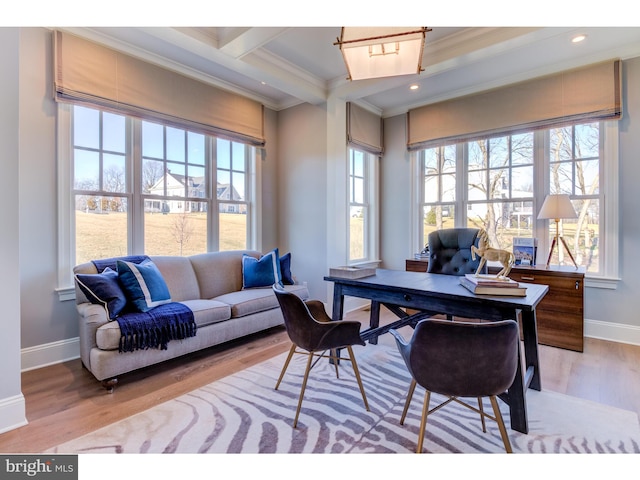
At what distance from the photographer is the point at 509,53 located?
10.3 feet

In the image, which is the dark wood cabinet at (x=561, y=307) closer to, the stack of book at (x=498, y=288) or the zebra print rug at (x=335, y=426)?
the zebra print rug at (x=335, y=426)

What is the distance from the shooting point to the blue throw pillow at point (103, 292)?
239 centimetres

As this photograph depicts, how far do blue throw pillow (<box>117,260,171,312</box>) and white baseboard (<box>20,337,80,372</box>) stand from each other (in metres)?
0.84

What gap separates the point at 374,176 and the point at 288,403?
3592 millimetres

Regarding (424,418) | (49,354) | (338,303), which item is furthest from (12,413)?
(424,418)

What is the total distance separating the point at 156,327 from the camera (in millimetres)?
2445

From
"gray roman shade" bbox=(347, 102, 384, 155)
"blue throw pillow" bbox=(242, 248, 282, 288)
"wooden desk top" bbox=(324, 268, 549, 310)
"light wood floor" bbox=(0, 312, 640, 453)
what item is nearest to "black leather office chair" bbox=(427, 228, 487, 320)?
"wooden desk top" bbox=(324, 268, 549, 310)

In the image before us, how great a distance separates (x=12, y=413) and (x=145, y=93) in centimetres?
279

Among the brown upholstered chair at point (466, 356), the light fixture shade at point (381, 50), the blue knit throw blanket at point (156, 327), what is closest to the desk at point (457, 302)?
the brown upholstered chair at point (466, 356)

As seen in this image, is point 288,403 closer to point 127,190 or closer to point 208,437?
point 208,437

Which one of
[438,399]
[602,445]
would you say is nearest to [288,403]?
[438,399]

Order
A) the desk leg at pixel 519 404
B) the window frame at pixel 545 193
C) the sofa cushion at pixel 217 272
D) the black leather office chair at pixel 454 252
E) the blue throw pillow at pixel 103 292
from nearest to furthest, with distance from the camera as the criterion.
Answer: the desk leg at pixel 519 404 < the blue throw pillow at pixel 103 292 < the black leather office chair at pixel 454 252 < the window frame at pixel 545 193 < the sofa cushion at pixel 217 272

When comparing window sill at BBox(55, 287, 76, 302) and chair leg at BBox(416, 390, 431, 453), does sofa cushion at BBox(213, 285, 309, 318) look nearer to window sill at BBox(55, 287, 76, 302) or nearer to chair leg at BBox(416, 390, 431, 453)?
window sill at BBox(55, 287, 76, 302)

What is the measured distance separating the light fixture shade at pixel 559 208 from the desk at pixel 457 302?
1.46 m
